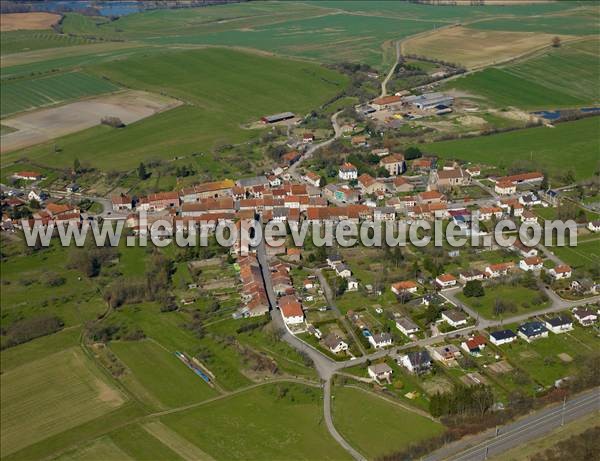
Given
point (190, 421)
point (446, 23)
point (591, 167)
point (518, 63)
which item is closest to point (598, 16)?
point (446, 23)

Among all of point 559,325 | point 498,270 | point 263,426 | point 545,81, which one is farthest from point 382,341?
point 545,81

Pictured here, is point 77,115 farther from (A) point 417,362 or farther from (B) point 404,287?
(A) point 417,362

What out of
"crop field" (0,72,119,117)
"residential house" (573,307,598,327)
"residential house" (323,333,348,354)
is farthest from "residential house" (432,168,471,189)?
"crop field" (0,72,119,117)

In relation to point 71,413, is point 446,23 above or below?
above

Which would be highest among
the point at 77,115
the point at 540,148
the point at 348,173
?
the point at 77,115

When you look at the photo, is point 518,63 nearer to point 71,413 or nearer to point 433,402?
point 433,402

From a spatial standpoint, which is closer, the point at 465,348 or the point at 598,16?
the point at 465,348

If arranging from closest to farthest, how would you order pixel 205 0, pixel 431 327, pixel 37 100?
pixel 431 327, pixel 37 100, pixel 205 0
